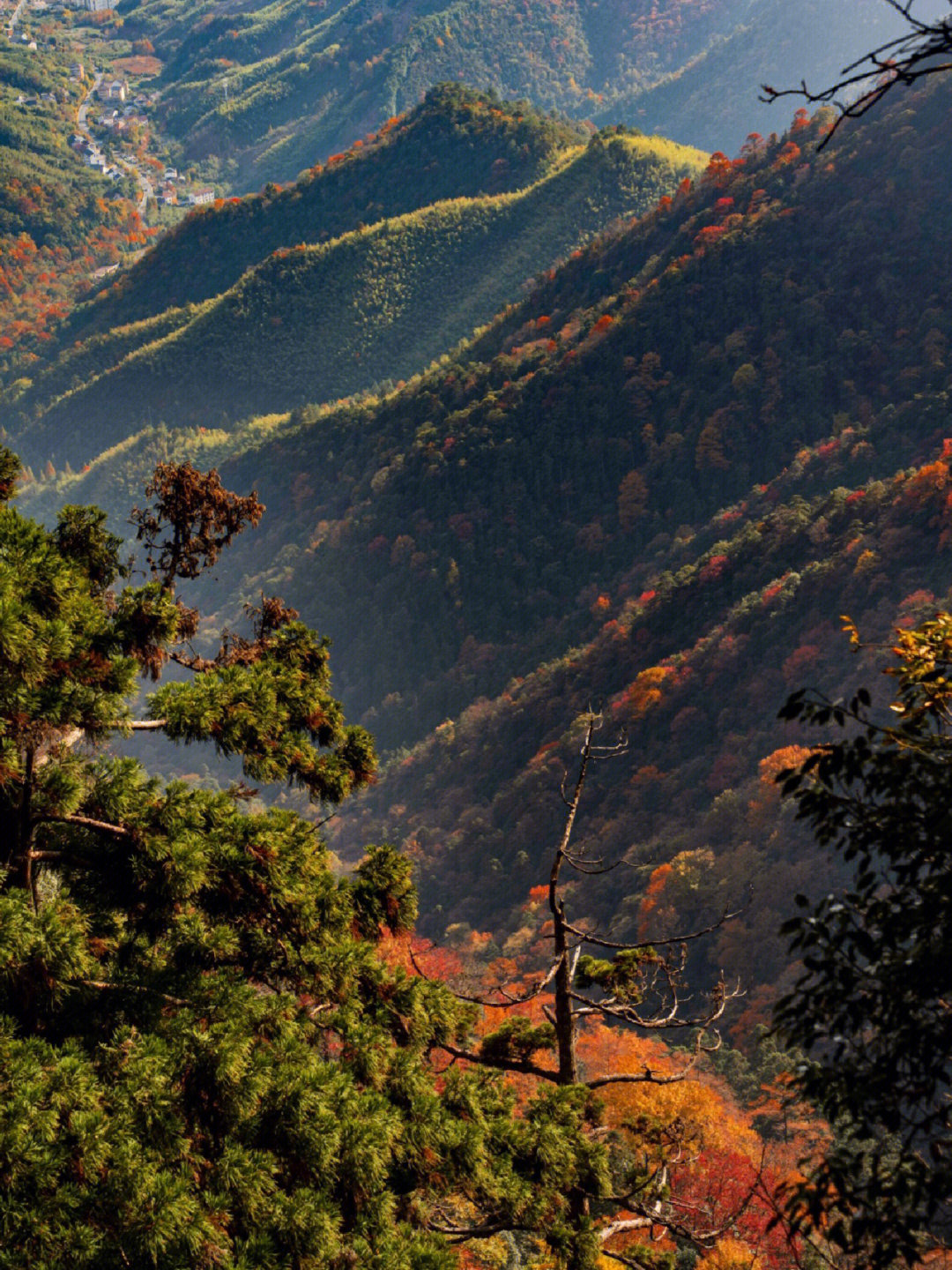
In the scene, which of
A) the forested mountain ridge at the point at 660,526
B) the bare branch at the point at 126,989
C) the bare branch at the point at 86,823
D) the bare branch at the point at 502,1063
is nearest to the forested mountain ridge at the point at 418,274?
the forested mountain ridge at the point at 660,526

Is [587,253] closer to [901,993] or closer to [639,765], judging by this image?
[639,765]

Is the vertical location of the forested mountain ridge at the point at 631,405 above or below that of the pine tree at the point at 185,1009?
above

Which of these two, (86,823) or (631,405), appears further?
(631,405)

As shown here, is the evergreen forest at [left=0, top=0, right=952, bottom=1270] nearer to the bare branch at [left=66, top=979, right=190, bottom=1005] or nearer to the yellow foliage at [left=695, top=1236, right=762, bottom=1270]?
the bare branch at [left=66, top=979, right=190, bottom=1005]

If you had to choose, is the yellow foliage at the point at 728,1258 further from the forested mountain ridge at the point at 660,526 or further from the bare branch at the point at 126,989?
the forested mountain ridge at the point at 660,526

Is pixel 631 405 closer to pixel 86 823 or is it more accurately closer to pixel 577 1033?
pixel 577 1033

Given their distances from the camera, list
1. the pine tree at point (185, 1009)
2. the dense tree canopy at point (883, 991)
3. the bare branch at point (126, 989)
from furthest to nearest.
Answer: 1. the bare branch at point (126, 989)
2. the pine tree at point (185, 1009)
3. the dense tree canopy at point (883, 991)

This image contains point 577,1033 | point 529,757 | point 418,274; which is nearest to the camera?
point 577,1033

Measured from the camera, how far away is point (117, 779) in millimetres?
9680

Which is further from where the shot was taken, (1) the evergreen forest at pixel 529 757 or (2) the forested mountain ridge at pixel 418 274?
(2) the forested mountain ridge at pixel 418 274

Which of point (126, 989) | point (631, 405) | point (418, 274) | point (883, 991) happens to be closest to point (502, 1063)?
point (126, 989)

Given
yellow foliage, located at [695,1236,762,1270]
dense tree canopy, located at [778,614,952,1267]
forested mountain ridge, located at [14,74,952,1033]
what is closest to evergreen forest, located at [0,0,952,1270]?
dense tree canopy, located at [778,614,952,1267]

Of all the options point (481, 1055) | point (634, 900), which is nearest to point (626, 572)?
point (634, 900)

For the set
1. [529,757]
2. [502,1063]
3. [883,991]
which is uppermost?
[529,757]
